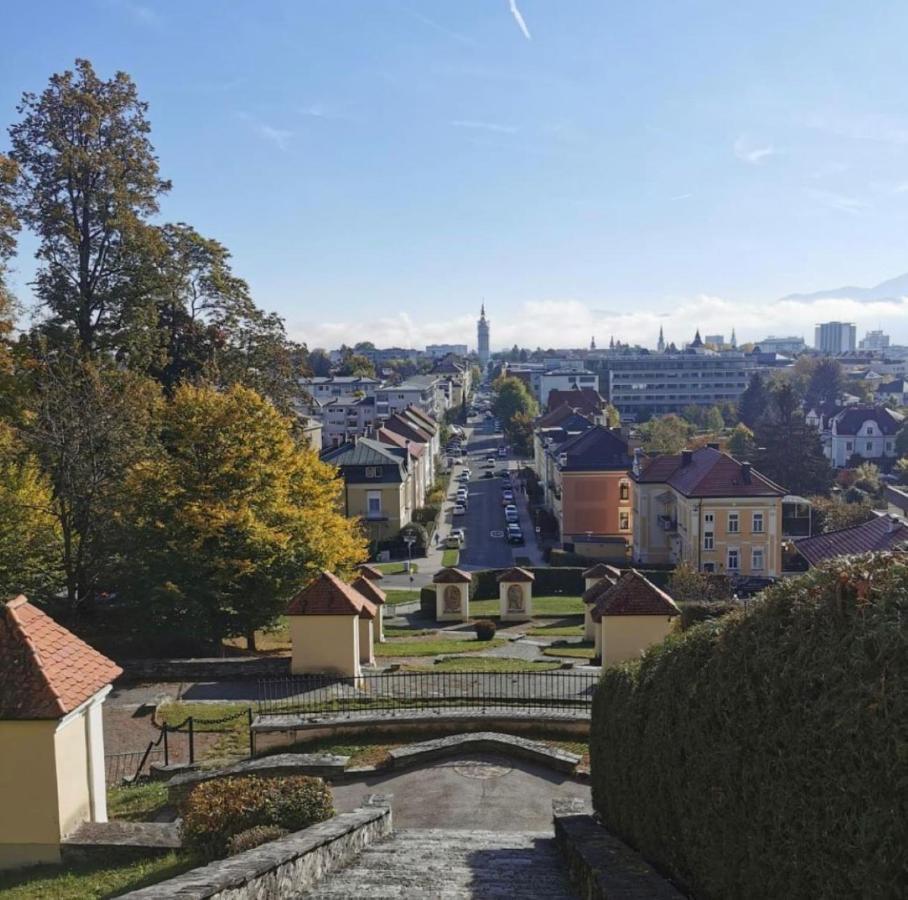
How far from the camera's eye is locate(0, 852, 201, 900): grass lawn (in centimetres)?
948

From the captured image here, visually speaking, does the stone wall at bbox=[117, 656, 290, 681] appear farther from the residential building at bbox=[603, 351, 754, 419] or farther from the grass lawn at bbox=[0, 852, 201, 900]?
the residential building at bbox=[603, 351, 754, 419]

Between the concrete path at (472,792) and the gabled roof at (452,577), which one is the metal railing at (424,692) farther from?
the gabled roof at (452,577)

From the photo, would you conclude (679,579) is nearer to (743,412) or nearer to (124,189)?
(124,189)

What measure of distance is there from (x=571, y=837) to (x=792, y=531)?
51.0 metres

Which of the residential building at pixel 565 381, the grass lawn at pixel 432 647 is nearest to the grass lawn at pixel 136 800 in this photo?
the grass lawn at pixel 432 647

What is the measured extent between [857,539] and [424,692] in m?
25.0

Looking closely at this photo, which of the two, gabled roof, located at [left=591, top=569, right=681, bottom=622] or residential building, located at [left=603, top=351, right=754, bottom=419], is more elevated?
residential building, located at [left=603, top=351, right=754, bottom=419]

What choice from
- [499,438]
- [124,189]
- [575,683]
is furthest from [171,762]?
[499,438]

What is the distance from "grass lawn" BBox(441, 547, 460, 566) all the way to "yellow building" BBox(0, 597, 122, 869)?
40.8m

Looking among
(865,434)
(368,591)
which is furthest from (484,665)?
(865,434)

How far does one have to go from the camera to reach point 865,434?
9025 cm

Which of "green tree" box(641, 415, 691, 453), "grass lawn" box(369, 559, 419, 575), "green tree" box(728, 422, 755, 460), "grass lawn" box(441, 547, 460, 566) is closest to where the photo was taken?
"grass lawn" box(369, 559, 419, 575)

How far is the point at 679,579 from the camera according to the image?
37.5 m

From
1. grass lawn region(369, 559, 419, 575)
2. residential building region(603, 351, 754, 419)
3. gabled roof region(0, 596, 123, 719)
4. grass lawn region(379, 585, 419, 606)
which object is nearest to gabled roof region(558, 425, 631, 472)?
grass lawn region(369, 559, 419, 575)
